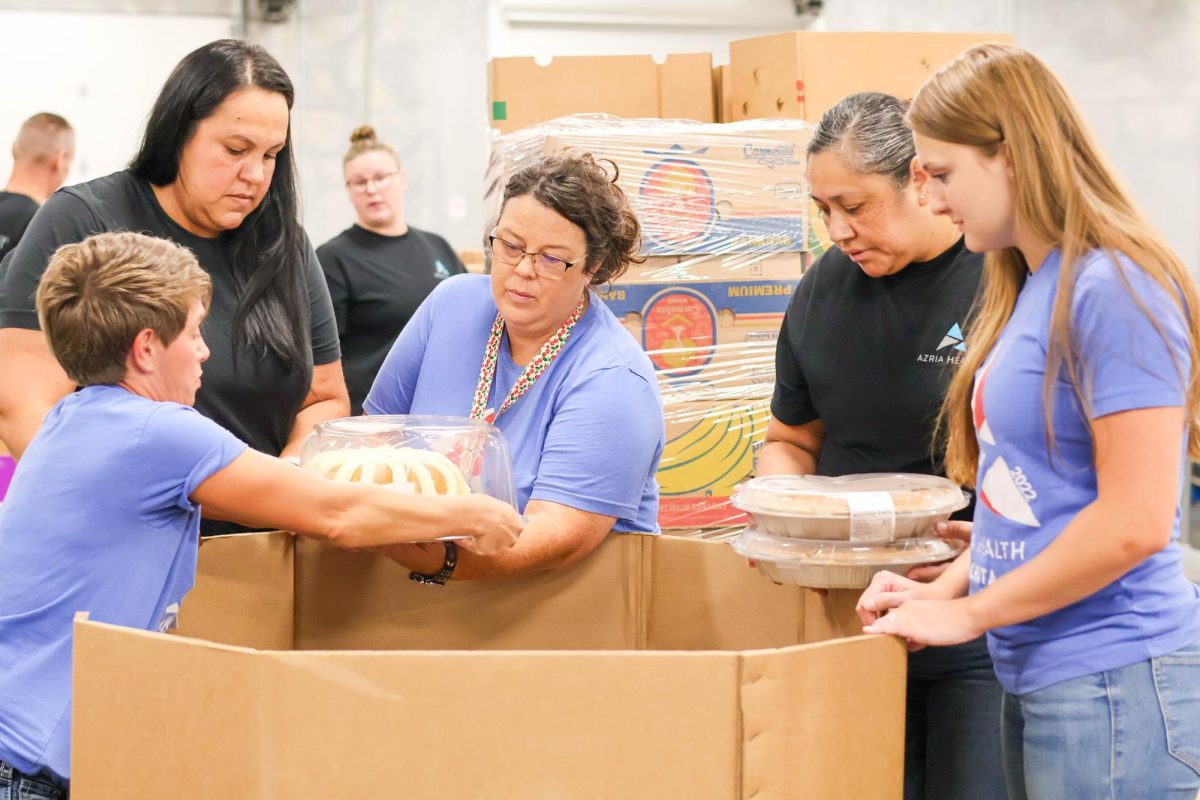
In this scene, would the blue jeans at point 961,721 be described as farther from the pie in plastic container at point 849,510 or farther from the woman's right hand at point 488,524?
the woman's right hand at point 488,524

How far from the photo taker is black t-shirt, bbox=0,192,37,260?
4301 millimetres

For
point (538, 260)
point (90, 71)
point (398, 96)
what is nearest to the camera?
point (538, 260)

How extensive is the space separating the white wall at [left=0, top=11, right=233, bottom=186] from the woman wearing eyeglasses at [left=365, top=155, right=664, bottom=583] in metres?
4.67

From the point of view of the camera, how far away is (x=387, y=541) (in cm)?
139

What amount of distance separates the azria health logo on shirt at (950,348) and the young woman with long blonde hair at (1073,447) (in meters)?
0.42

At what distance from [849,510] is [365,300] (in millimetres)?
2920

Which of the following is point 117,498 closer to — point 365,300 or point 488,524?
point 488,524

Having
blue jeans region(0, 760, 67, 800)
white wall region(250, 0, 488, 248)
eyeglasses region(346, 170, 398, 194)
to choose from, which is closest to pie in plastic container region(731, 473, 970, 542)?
blue jeans region(0, 760, 67, 800)

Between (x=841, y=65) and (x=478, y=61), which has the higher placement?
(x=478, y=61)

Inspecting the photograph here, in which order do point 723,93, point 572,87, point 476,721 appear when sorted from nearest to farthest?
point 476,721, point 572,87, point 723,93

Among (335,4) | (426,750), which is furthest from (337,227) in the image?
(426,750)

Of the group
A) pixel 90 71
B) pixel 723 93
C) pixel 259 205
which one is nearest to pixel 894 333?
pixel 259 205

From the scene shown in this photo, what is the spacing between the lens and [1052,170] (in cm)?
113

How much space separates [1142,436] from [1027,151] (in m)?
0.27
